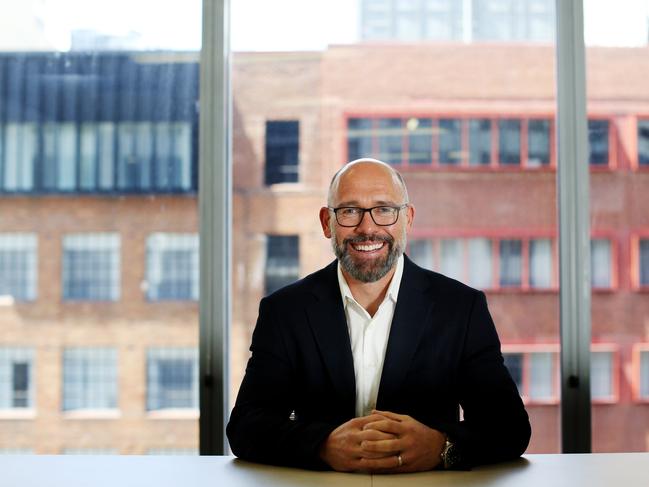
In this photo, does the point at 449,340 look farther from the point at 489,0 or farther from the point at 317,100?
the point at 489,0

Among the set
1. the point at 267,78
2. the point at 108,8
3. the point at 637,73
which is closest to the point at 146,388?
the point at 267,78

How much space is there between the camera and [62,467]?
184 centimetres

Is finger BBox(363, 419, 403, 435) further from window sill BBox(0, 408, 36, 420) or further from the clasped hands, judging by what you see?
window sill BBox(0, 408, 36, 420)

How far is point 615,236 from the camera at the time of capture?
9.34 feet

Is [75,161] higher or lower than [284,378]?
higher

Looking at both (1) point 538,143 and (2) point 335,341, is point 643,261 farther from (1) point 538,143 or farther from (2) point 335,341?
(2) point 335,341

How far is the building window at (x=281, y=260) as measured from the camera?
287 centimetres

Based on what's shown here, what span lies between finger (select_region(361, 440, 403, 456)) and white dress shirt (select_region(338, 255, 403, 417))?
406 millimetres

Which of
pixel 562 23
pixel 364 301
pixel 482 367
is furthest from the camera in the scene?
pixel 562 23

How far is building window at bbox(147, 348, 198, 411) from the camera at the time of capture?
9.37 feet

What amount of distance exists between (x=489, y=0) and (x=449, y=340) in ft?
4.56

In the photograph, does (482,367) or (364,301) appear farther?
(364,301)

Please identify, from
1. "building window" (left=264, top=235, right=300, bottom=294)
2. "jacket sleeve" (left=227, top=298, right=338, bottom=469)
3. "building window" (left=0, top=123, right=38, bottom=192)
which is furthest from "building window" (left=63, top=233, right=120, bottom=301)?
"jacket sleeve" (left=227, top=298, right=338, bottom=469)

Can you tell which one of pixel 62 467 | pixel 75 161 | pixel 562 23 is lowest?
pixel 62 467
